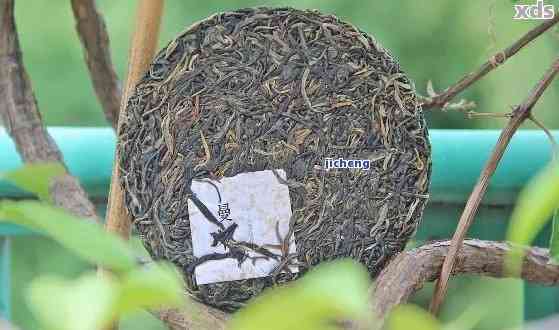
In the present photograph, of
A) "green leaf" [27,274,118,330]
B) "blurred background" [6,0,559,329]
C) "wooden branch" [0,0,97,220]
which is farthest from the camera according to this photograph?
"blurred background" [6,0,559,329]

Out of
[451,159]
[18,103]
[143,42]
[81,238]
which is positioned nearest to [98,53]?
[18,103]

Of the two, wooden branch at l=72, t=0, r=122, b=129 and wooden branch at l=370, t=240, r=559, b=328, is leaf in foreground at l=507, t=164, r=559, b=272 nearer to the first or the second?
wooden branch at l=370, t=240, r=559, b=328

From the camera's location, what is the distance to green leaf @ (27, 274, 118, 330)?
2.9 inches

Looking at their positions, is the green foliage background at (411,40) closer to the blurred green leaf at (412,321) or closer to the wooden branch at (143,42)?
the wooden branch at (143,42)

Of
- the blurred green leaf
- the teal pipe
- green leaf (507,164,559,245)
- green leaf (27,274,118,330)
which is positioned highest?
green leaf (507,164,559,245)

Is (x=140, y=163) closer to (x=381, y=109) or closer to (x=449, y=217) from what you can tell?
(x=381, y=109)

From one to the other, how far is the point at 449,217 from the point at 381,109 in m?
0.31

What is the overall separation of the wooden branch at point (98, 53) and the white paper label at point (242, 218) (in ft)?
0.80

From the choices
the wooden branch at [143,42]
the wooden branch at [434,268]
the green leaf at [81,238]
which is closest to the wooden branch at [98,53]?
the wooden branch at [143,42]

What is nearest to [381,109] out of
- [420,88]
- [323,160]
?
[323,160]

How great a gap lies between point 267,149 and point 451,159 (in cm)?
30

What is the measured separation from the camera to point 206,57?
1.25 ft

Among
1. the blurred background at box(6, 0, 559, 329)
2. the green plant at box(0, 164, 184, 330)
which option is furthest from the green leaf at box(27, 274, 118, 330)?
the blurred background at box(6, 0, 559, 329)

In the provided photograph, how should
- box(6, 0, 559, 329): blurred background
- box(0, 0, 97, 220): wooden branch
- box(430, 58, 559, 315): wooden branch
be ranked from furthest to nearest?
box(6, 0, 559, 329): blurred background < box(0, 0, 97, 220): wooden branch < box(430, 58, 559, 315): wooden branch
